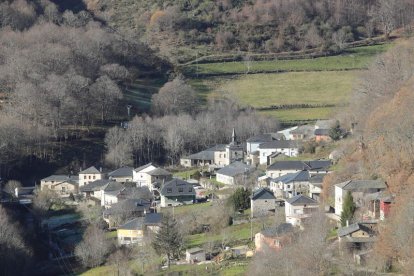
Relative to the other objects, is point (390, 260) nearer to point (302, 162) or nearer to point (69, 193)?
point (302, 162)

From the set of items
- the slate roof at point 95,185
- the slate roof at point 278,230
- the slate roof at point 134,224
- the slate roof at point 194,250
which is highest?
the slate roof at point 278,230

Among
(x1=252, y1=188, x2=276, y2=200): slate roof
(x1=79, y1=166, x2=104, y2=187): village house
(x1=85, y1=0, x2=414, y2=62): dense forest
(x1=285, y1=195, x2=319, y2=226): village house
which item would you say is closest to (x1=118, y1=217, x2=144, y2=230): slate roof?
(x1=252, y1=188, x2=276, y2=200): slate roof

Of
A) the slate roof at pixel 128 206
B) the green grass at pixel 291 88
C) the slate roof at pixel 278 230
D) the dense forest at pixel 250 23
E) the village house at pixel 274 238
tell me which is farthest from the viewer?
the dense forest at pixel 250 23

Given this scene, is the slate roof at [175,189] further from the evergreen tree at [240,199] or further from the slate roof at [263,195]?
the slate roof at [263,195]

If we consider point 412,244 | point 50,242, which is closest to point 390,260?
point 412,244

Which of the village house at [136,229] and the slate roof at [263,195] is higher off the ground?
the slate roof at [263,195]

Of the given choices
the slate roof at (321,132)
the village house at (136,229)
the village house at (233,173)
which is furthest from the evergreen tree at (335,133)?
the village house at (136,229)
